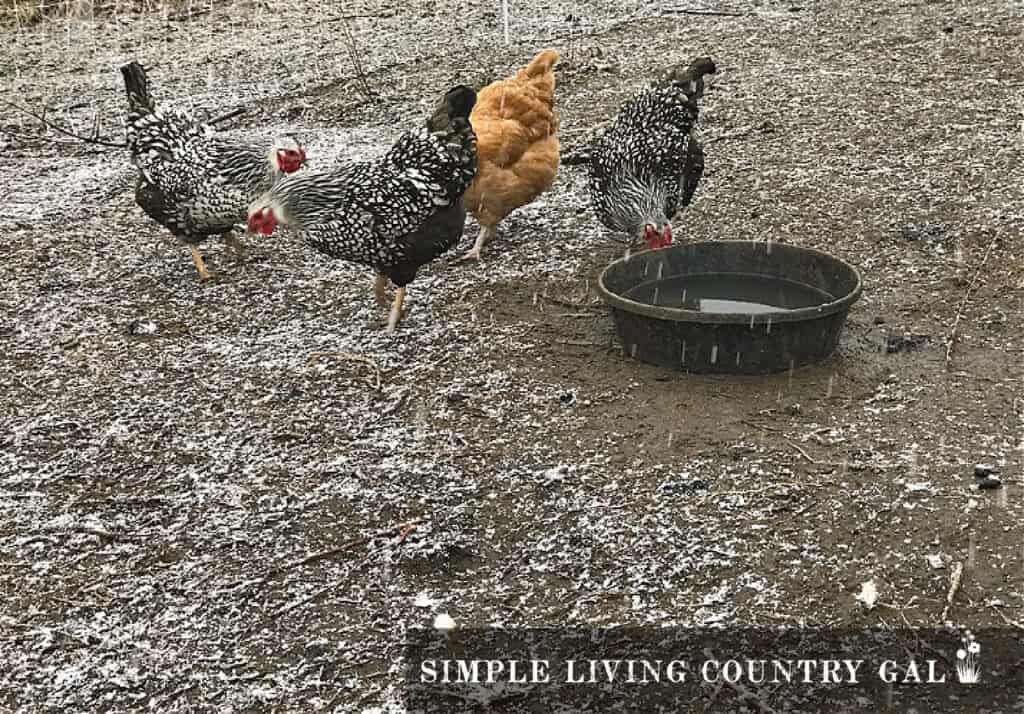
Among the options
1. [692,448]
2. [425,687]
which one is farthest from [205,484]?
[692,448]

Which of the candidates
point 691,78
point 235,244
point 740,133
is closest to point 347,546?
point 235,244

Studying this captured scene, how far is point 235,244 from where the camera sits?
5.78m

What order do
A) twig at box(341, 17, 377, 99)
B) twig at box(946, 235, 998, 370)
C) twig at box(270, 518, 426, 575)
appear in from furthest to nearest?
twig at box(341, 17, 377, 99) < twig at box(946, 235, 998, 370) < twig at box(270, 518, 426, 575)

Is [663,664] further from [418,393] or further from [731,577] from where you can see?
[418,393]

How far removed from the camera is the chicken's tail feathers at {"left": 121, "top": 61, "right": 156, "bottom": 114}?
5.37 meters

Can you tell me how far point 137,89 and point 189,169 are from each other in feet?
1.96

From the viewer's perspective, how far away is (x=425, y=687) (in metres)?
2.81

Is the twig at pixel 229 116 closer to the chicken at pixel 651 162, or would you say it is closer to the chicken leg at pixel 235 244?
the chicken leg at pixel 235 244

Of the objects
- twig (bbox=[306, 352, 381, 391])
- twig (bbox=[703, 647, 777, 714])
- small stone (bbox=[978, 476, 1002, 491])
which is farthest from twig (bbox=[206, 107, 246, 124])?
twig (bbox=[703, 647, 777, 714])

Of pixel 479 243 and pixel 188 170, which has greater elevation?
pixel 188 170

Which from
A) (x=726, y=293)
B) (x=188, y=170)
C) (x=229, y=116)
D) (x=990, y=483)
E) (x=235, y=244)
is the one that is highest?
(x=188, y=170)

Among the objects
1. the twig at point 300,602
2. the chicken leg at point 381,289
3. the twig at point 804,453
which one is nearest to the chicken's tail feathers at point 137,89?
the chicken leg at point 381,289

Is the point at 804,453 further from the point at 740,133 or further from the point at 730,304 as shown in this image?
the point at 740,133

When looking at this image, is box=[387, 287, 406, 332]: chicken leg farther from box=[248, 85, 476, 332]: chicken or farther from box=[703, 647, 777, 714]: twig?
box=[703, 647, 777, 714]: twig
